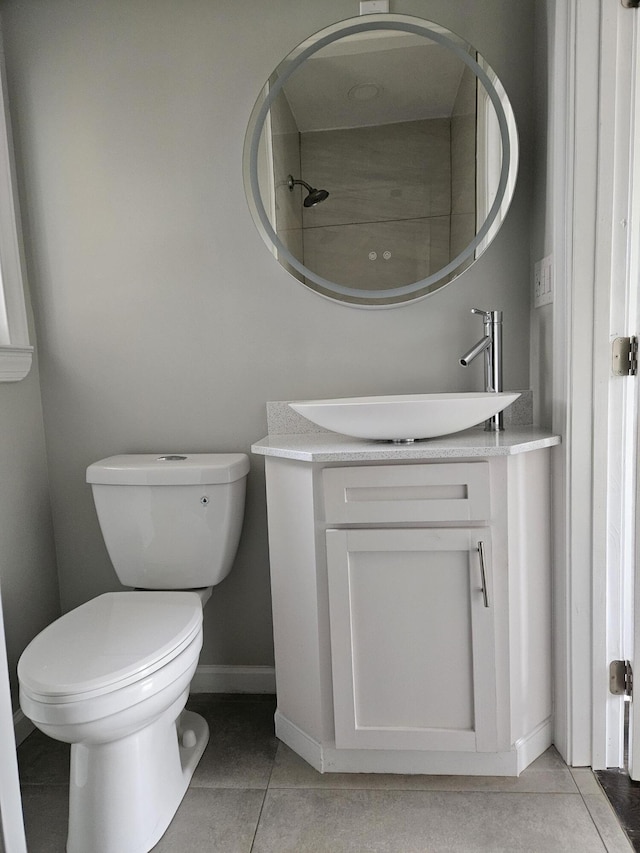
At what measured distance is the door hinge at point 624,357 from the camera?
1.43 metres

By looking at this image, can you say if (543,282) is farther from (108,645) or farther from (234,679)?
(234,679)

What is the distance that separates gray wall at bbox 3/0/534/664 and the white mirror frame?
5 cm

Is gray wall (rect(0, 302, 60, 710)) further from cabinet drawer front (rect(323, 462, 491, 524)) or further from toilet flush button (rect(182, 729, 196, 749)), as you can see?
cabinet drawer front (rect(323, 462, 491, 524))

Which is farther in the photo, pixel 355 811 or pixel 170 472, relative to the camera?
pixel 170 472

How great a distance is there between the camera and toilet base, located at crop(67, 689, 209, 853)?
1.31 meters

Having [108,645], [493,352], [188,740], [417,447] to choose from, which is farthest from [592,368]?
[188,740]

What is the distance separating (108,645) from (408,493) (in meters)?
0.73

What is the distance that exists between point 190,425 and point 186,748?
886 millimetres

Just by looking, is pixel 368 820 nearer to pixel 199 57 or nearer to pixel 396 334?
pixel 396 334

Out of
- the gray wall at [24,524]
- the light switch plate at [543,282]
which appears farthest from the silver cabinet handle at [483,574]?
the gray wall at [24,524]

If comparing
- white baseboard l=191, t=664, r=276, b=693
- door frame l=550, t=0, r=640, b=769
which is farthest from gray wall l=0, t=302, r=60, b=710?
door frame l=550, t=0, r=640, b=769

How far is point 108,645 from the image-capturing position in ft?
4.33

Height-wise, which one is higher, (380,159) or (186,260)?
(380,159)

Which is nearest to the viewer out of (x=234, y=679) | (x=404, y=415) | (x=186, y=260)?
(x=404, y=415)
